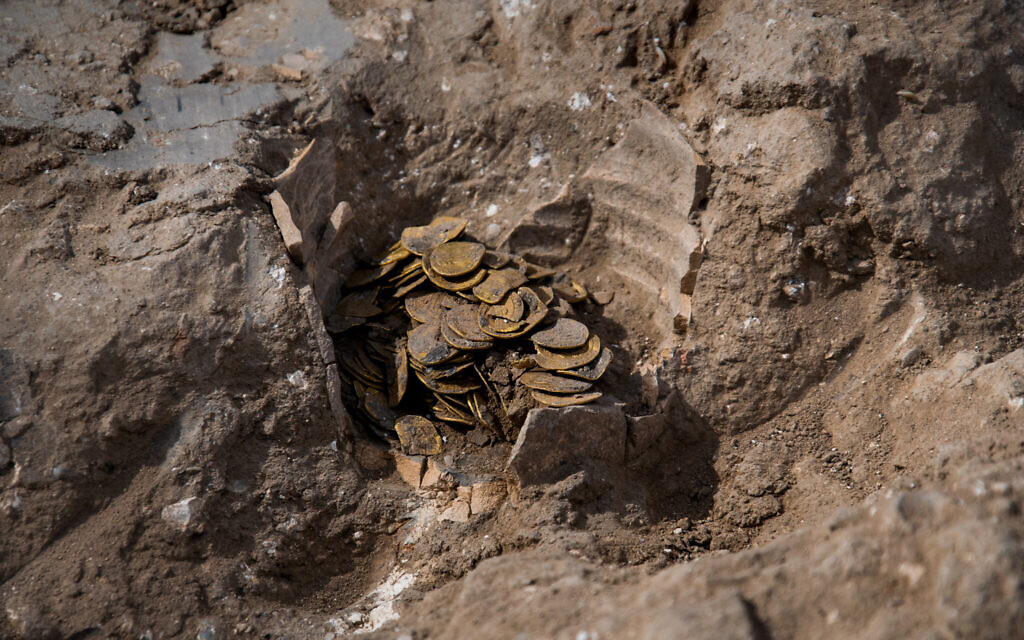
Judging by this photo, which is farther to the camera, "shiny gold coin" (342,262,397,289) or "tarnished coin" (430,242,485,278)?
"shiny gold coin" (342,262,397,289)

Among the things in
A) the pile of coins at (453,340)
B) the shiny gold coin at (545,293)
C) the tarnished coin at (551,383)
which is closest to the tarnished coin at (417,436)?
the pile of coins at (453,340)

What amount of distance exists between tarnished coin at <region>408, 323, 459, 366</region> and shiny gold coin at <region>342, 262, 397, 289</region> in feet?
1.59

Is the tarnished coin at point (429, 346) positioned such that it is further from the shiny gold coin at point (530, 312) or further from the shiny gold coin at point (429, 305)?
the shiny gold coin at point (530, 312)

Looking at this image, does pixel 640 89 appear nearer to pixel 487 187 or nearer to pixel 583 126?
pixel 583 126

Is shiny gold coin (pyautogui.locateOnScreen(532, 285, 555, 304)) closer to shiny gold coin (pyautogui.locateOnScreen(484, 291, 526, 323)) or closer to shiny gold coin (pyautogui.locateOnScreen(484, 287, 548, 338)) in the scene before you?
shiny gold coin (pyautogui.locateOnScreen(484, 287, 548, 338))

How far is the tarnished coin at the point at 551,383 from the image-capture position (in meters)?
4.13

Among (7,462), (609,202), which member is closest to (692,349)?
(609,202)

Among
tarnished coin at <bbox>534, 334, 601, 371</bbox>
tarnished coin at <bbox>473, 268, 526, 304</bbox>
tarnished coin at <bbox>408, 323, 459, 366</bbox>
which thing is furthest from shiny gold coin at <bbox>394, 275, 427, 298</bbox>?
tarnished coin at <bbox>534, 334, 601, 371</bbox>

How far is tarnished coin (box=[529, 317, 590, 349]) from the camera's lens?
4.30m

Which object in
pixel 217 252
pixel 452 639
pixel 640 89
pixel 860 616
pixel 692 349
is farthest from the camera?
pixel 640 89

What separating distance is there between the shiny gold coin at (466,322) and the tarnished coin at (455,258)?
218 mm

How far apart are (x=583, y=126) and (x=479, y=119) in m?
0.71

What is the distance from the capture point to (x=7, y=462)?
11.7 feet

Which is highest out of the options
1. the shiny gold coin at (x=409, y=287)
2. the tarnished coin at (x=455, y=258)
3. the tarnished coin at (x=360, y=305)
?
the tarnished coin at (x=455, y=258)
